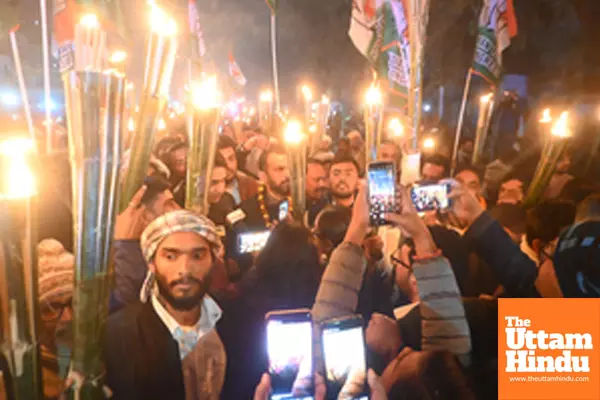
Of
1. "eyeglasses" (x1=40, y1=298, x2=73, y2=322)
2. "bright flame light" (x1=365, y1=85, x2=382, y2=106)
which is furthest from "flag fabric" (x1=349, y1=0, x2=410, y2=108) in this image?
"eyeglasses" (x1=40, y1=298, x2=73, y2=322)

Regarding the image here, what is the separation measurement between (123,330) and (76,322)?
0.96ft

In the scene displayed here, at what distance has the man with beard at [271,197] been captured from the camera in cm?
411

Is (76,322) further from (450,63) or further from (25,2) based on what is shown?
(450,63)

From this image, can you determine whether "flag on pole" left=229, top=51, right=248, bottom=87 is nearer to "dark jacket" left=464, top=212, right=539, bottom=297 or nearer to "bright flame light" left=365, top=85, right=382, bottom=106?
"bright flame light" left=365, top=85, right=382, bottom=106

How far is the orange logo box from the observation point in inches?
113

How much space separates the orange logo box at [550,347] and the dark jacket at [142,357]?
6.43 feet

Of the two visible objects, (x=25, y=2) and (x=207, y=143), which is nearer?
(x=207, y=143)

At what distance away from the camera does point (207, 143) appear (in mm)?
2713

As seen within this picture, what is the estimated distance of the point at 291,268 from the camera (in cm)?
275

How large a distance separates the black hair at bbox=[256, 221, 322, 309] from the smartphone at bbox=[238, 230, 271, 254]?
518mm

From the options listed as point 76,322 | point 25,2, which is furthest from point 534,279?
point 25,2

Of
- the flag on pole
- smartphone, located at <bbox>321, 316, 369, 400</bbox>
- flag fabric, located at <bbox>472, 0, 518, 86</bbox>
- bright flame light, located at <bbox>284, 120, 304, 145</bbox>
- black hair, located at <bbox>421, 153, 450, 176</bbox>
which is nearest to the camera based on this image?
smartphone, located at <bbox>321, 316, 369, 400</bbox>

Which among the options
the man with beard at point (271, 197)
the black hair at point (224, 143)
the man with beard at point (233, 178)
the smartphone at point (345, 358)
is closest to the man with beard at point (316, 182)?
the man with beard at point (271, 197)

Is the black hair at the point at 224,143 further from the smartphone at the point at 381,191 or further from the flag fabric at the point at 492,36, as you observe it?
the flag fabric at the point at 492,36
